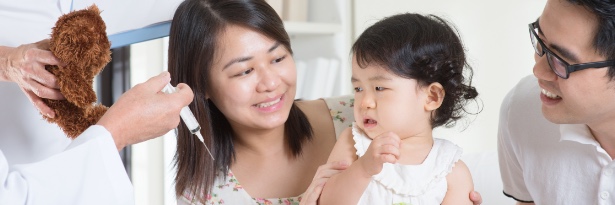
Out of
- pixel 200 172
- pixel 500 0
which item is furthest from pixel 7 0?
pixel 500 0

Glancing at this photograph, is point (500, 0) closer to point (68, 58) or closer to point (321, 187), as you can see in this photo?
point (321, 187)

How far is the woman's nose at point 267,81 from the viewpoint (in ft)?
5.26

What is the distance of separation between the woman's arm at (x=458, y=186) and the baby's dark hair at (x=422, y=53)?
0.43 feet

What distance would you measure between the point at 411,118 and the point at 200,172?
21.0 inches

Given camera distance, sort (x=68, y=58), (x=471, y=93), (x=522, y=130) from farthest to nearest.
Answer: (x=522, y=130) → (x=471, y=93) → (x=68, y=58)

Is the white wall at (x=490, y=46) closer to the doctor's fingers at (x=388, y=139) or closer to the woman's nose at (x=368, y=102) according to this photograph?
the woman's nose at (x=368, y=102)

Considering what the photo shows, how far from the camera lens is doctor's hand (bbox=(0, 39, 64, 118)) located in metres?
1.30

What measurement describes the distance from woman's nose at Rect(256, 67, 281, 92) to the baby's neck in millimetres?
306

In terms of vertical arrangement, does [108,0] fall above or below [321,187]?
above

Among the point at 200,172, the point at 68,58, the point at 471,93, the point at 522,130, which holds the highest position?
the point at 68,58

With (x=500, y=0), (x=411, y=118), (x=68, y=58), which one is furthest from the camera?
(x=500, y=0)

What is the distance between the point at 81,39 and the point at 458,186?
2.57 ft

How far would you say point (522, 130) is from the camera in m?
1.74

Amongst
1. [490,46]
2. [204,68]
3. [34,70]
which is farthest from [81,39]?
[490,46]
